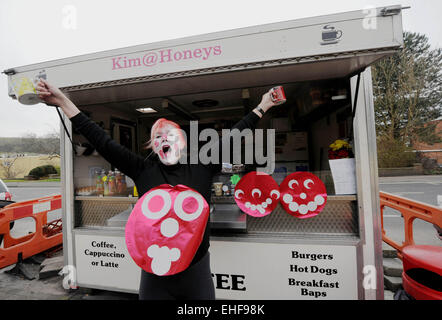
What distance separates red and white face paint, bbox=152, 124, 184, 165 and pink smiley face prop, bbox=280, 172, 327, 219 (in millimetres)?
1408

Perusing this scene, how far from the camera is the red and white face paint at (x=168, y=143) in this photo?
4.41ft

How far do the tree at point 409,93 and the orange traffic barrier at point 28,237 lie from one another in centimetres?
1717

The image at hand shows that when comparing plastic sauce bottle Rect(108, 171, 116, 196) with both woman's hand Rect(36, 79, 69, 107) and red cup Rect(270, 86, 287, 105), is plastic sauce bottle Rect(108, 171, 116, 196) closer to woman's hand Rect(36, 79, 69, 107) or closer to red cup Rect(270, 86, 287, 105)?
woman's hand Rect(36, 79, 69, 107)

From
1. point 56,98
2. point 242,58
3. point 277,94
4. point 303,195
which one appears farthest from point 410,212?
point 56,98

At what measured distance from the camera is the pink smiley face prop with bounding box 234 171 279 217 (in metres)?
2.25

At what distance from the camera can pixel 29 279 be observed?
2920 millimetres

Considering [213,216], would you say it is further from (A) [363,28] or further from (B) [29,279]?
(B) [29,279]

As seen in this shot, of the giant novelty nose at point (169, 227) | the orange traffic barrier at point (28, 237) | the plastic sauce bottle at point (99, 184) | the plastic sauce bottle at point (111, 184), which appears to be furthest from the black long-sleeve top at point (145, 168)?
the orange traffic barrier at point (28, 237)

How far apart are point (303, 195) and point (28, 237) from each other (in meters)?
4.93

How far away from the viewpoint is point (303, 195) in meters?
2.22

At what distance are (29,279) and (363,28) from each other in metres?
4.80

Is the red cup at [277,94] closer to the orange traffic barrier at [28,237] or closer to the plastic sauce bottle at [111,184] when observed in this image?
the plastic sauce bottle at [111,184]

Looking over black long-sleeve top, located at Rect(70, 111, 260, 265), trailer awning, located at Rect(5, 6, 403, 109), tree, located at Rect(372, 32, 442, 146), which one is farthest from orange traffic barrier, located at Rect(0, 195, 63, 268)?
tree, located at Rect(372, 32, 442, 146)
